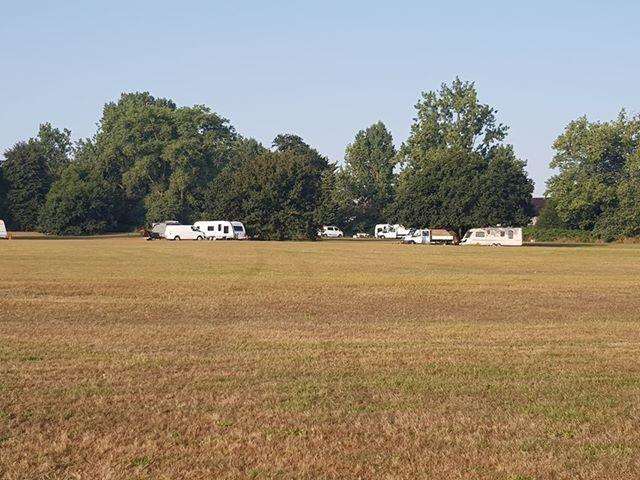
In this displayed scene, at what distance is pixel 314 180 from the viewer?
102375 mm

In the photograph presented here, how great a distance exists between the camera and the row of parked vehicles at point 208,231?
97188mm

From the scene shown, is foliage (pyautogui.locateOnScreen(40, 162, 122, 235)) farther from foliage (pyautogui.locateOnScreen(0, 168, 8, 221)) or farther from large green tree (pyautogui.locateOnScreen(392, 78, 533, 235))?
large green tree (pyautogui.locateOnScreen(392, 78, 533, 235))

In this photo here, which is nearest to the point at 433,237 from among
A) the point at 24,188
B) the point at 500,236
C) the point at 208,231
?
the point at 500,236

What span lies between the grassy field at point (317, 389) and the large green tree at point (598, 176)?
78.2 metres

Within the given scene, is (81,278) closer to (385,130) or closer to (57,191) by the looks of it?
(57,191)

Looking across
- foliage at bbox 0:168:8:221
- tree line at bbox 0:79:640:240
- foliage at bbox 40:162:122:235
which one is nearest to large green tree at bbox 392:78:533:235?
tree line at bbox 0:79:640:240

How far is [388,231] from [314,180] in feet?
78.4

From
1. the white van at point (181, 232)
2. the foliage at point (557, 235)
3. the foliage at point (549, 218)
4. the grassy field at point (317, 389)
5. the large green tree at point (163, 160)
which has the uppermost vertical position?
the large green tree at point (163, 160)

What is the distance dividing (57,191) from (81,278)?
288 feet

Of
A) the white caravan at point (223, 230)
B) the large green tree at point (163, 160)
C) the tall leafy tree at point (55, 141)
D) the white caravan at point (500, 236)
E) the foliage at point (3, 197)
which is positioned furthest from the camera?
the tall leafy tree at point (55, 141)

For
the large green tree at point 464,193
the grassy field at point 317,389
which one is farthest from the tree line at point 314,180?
the grassy field at point 317,389

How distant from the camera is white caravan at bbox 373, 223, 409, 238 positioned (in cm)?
11715

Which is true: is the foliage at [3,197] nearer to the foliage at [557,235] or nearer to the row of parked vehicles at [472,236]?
the row of parked vehicles at [472,236]

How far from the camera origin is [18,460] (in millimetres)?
7059
